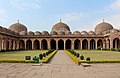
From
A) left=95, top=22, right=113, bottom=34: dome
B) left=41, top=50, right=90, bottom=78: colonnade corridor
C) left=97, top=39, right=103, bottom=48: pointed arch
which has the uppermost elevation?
left=95, top=22, right=113, bottom=34: dome

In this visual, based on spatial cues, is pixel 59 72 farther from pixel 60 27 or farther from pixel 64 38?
pixel 60 27

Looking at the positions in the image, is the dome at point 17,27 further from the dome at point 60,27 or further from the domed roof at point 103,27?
the domed roof at point 103,27

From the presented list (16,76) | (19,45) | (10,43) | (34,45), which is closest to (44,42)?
(34,45)

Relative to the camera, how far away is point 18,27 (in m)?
49.9

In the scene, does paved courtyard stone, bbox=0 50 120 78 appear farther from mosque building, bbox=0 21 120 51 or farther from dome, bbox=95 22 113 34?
dome, bbox=95 22 113 34

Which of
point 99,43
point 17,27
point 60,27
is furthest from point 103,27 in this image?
point 17,27

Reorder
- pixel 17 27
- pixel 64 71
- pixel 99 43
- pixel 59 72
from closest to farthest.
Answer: pixel 59 72 → pixel 64 71 → pixel 99 43 → pixel 17 27

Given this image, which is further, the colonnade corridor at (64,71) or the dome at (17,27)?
the dome at (17,27)

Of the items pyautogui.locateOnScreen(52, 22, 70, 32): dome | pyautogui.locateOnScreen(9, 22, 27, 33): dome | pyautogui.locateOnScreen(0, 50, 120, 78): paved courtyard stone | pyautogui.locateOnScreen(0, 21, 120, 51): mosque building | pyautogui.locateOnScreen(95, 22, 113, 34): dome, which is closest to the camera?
pyautogui.locateOnScreen(0, 50, 120, 78): paved courtyard stone

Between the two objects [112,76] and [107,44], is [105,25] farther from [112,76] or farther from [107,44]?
[112,76]

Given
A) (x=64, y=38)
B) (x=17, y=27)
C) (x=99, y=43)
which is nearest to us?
(x=64, y=38)

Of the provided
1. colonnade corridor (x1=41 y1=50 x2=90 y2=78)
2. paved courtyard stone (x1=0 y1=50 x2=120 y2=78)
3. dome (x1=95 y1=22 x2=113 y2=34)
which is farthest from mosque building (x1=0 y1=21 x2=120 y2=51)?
paved courtyard stone (x1=0 y1=50 x2=120 y2=78)

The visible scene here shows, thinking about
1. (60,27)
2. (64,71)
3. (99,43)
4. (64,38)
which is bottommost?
(64,71)

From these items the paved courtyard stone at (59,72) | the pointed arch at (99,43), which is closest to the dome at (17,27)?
the pointed arch at (99,43)
